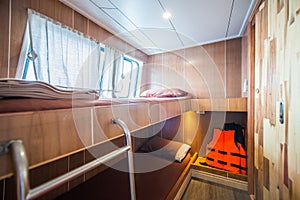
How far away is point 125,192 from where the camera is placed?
4.38 ft

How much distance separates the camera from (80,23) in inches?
69.8

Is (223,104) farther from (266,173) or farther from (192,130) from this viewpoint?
(266,173)

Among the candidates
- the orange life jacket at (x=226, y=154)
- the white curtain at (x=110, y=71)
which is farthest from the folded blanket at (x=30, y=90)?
the orange life jacket at (x=226, y=154)

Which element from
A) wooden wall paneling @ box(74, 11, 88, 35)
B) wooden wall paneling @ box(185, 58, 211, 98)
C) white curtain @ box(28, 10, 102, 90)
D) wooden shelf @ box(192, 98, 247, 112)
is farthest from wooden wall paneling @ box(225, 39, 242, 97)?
wooden wall paneling @ box(74, 11, 88, 35)

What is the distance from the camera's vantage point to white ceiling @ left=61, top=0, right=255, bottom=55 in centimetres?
159

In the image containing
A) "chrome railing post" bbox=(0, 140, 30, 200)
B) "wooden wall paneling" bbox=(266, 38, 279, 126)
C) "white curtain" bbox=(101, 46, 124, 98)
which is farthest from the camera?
"white curtain" bbox=(101, 46, 124, 98)

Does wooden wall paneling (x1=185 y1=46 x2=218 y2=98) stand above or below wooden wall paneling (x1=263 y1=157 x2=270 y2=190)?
above

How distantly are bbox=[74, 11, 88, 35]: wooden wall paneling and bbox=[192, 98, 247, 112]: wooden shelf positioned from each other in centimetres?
186

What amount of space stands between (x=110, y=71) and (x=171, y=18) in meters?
1.18

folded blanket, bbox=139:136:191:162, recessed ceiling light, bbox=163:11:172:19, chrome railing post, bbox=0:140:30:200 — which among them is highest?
recessed ceiling light, bbox=163:11:172:19

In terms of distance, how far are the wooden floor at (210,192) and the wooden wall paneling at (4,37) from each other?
2.24 metres

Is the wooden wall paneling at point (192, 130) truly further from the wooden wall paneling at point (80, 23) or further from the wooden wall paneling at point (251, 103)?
the wooden wall paneling at point (80, 23)

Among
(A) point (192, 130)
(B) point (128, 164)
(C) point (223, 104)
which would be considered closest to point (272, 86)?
(C) point (223, 104)

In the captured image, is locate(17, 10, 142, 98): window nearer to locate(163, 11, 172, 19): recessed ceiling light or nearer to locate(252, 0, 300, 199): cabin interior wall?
locate(163, 11, 172, 19): recessed ceiling light
